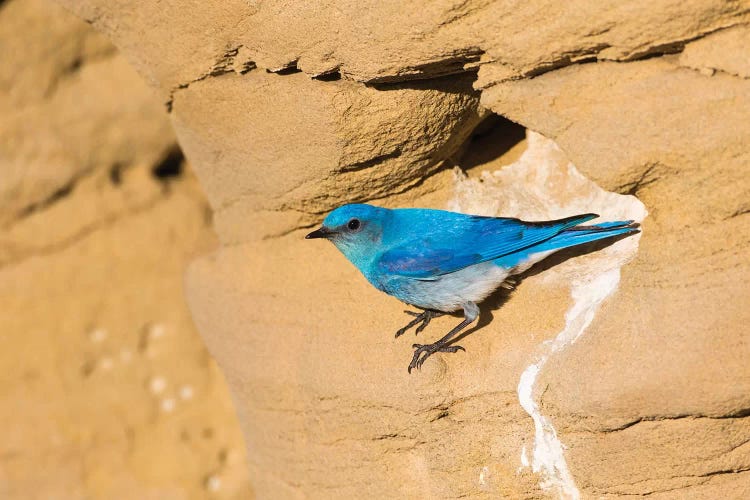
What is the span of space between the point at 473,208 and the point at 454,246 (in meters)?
0.38

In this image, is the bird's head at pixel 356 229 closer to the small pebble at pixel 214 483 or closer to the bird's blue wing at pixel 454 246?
the bird's blue wing at pixel 454 246

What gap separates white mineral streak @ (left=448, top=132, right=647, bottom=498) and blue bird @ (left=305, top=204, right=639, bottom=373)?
14 centimetres

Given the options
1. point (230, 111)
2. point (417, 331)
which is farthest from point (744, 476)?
point (230, 111)

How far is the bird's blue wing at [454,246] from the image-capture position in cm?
378

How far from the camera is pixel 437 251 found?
3898 millimetres

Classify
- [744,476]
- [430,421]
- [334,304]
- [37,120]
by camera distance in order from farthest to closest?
[37,120] → [334,304] → [430,421] → [744,476]

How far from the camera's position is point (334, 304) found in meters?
4.14

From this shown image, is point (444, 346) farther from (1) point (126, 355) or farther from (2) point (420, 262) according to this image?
(1) point (126, 355)

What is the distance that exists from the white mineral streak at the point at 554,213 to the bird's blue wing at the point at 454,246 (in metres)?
0.27

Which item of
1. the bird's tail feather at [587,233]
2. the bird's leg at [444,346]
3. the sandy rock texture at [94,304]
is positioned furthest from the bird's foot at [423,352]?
the sandy rock texture at [94,304]

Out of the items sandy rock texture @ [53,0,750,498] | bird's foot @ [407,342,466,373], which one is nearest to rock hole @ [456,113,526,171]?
sandy rock texture @ [53,0,750,498]

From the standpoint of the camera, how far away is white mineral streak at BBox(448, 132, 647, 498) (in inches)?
140

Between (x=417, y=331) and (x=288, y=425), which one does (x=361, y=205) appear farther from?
(x=288, y=425)

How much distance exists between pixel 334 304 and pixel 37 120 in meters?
3.36
